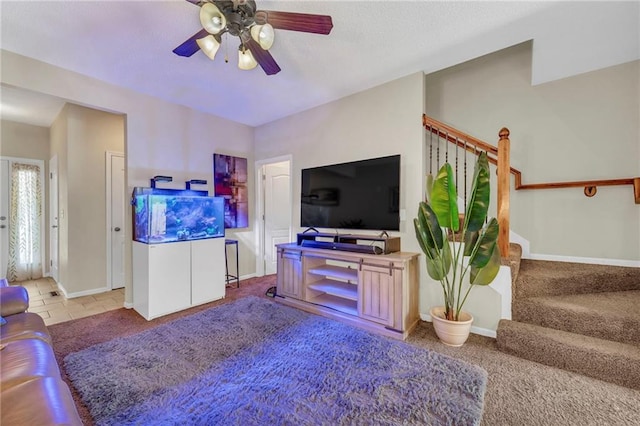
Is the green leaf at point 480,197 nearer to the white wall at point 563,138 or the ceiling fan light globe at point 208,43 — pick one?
the white wall at point 563,138

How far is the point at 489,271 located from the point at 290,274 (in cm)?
218

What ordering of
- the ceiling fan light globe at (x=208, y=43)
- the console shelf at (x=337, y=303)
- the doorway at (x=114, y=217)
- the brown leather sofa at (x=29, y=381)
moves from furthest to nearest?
the doorway at (x=114, y=217) → the console shelf at (x=337, y=303) → the ceiling fan light globe at (x=208, y=43) → the brown leather sofa at (x=29, y=381)

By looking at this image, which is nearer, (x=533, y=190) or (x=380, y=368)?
(x=380, y=368)

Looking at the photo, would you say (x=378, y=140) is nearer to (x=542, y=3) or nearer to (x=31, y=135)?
(x=542, y=3)

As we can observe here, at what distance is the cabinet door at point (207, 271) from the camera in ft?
10.7

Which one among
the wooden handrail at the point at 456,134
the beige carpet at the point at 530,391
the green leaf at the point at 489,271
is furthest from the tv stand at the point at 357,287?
the wooden handrail at the point at 456,134

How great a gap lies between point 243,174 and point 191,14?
264 cm

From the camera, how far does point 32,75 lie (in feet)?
8.46

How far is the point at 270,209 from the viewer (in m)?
4.70

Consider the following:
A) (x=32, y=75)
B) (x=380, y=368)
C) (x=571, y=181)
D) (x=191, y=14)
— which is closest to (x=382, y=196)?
(x=380, y=368)

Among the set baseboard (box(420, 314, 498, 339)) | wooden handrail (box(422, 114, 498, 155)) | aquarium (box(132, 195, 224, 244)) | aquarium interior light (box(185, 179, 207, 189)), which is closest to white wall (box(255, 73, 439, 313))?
wooden handrail (box(422, 114, 498, 155))

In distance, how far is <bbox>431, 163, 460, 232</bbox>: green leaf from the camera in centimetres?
214

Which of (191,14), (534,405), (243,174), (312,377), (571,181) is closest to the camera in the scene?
(534,405)

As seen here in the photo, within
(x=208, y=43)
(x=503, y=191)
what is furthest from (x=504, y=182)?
(x=208, y=43)
